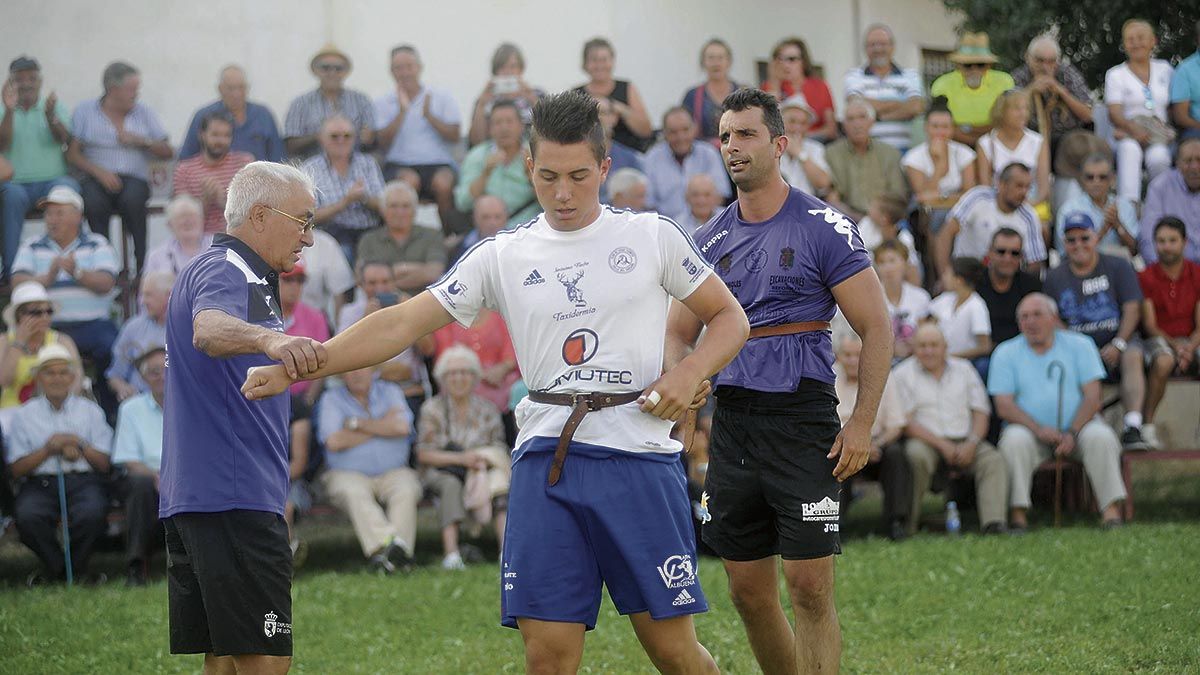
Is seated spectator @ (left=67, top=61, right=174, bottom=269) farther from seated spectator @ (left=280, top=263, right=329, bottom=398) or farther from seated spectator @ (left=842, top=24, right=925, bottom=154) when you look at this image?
seated spectator @ (left=842, top=24, right=925, bottom=154)

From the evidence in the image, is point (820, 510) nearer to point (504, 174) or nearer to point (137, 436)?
point (137, 436)

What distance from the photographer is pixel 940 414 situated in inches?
448

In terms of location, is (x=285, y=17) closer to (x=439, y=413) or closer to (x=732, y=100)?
(x=439, y=413)

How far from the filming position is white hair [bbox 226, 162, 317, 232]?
537 cm

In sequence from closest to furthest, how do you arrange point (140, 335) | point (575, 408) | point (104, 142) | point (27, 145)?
point (575, 408), point (140, 335), point (27, 145), point (104, 142)

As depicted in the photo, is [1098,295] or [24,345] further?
[1098,295]

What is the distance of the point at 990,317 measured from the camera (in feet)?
40.5

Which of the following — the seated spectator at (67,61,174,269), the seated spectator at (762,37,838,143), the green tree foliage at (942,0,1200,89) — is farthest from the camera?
the green tree foliage at (942,0,1200,89)

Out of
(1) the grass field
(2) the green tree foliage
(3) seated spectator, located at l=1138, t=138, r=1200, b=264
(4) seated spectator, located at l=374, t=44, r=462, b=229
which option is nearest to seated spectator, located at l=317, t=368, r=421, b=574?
(1) the grass field

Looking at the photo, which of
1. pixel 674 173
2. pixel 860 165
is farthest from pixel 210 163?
pixel 860 165

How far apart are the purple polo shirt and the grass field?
2.51 m

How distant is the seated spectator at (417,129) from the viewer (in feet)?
44.5

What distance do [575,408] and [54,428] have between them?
22.1 ft

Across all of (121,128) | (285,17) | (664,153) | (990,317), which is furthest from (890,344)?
(285,17)
